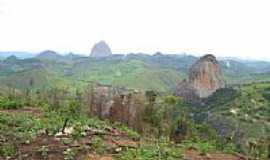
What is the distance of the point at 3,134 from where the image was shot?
13656 millimetres

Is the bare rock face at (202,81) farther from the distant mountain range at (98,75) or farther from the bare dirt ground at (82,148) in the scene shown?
the bare dirt ground at (82,148)

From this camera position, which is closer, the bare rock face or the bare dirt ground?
the bare dirt ground

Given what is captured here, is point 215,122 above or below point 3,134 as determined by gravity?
below

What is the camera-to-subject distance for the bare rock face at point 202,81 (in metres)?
84.3

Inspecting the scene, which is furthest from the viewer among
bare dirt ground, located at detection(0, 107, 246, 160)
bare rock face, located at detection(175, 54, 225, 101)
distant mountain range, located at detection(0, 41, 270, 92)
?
distant mountain range, located at detection(0, 41, 270, 92)

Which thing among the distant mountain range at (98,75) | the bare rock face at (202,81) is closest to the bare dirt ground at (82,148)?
Answer: the bare rock face at (202,81)

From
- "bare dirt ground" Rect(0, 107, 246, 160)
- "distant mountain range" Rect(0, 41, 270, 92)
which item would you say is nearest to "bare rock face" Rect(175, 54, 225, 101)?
"distant mountain range" Rect(0, 41, 270, 92)

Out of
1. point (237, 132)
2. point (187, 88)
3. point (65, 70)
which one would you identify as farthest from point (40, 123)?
point (65, 70)

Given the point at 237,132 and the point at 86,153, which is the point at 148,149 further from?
the point at 237,132

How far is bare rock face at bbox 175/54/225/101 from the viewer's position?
3319 inches

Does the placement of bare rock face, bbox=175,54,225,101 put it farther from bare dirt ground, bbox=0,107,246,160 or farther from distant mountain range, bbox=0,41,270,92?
bare dirt ground, bbox=0,107,246,160

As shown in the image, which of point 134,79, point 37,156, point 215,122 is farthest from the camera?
point 134,79

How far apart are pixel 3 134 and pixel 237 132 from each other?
42916 millimetres

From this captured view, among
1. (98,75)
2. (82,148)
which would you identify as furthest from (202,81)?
(82,148)
